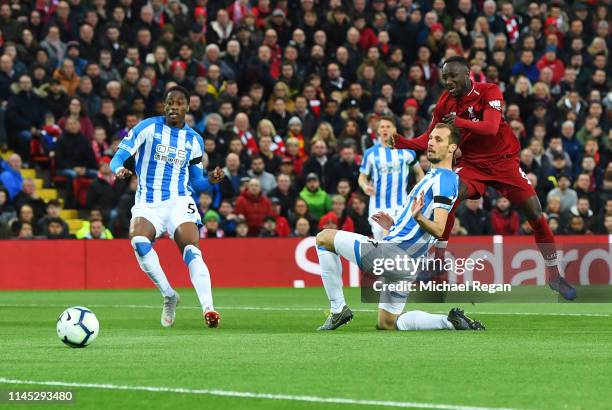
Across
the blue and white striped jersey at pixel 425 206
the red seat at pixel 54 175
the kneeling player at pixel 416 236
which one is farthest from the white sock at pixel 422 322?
the red seat at pixel 54 175

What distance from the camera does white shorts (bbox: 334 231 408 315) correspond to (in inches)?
437

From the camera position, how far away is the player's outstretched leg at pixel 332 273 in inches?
446

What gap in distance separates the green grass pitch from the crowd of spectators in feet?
26.6

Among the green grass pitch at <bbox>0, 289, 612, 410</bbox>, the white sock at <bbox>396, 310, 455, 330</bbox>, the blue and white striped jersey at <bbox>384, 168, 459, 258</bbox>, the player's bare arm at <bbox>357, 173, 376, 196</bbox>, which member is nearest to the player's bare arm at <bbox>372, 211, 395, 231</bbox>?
the blue and white striped jersey at <bbox>384, 168, 459, 258</bbox>

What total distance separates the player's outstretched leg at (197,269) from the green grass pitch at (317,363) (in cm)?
18

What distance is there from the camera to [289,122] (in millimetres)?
23656

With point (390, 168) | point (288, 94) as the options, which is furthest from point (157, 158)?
point (288, 94)

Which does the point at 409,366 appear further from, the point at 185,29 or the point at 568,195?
the point at 185,29

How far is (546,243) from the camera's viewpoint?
→ 1343cm

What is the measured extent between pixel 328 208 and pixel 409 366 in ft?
45.4

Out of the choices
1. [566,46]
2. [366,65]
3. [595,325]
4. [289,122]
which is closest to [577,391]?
[595,325]

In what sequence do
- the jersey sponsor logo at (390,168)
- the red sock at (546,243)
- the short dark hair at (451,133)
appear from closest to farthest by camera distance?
the short dark hair at (451,133)
the red sock at (546,243)
the jersey sponsor logo at (390,168)

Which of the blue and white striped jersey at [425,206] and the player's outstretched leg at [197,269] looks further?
the player's outstretched leg at [197,269]
